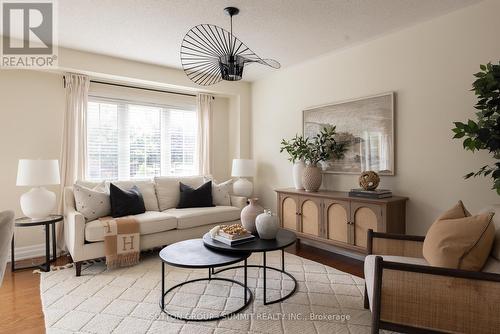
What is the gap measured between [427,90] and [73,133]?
4.14 meters

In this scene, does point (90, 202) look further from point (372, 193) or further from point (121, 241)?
point (372, 193)

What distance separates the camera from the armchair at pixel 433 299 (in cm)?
147

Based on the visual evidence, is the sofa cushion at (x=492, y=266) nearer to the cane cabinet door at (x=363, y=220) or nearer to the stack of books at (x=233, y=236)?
the cane cabinet door at (x=363, y=220)

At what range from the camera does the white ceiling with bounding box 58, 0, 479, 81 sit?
2613 millimetres

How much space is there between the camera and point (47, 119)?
373cm

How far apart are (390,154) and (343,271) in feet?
4.47

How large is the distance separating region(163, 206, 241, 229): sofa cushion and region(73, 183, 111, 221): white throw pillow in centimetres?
75

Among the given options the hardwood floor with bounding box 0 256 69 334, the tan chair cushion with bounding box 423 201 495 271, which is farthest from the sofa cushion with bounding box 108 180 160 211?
the tan chair cushion with bounding box 423 201 495 271

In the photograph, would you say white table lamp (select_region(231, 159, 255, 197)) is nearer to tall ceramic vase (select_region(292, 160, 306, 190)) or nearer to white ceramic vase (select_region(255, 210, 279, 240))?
tall ceramic vase (select_region(292, 160, 306, 190))

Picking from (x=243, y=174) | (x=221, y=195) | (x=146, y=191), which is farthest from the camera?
(x=243, y=174)

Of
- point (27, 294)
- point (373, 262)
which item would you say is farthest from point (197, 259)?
point (27, 294)

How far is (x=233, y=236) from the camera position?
2.46m

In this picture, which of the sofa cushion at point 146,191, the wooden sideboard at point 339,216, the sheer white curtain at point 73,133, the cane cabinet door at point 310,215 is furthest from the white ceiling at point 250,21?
the cane cabinet door at point 310,215

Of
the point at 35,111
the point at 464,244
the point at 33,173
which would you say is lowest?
the point at 464,244
